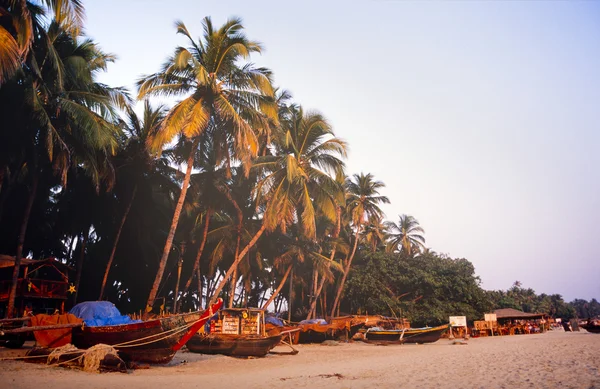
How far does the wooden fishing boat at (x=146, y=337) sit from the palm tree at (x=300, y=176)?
893 centimetres

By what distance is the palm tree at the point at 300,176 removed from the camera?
21.6 metres

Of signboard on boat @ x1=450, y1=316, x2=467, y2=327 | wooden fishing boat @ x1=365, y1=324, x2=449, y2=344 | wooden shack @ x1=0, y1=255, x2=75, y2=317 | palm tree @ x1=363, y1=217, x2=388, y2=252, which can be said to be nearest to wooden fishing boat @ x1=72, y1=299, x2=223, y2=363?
wooden shack @ x1=0, y1=255, x2=75, y2=317

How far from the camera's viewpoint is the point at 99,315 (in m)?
14.0

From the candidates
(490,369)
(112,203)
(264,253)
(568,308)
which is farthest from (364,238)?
(568,308)

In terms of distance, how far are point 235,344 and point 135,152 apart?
39.0ft

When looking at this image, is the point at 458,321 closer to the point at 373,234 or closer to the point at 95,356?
the point at 373,234

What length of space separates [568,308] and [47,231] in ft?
275

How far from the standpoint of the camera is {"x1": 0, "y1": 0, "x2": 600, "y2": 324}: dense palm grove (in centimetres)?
1625

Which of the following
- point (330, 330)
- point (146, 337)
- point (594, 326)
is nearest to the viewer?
point (146, 337)

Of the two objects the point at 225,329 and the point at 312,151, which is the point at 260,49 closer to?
the point at 312,151

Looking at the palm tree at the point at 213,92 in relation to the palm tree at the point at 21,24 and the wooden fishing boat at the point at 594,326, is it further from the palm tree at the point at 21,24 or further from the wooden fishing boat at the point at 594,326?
the wooden fishing boat at the point at 594,326

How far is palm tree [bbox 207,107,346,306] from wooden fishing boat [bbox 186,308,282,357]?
4.40m

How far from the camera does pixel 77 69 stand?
58.1 ft

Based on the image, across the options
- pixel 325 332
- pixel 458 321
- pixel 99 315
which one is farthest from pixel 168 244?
pixel 458 321
